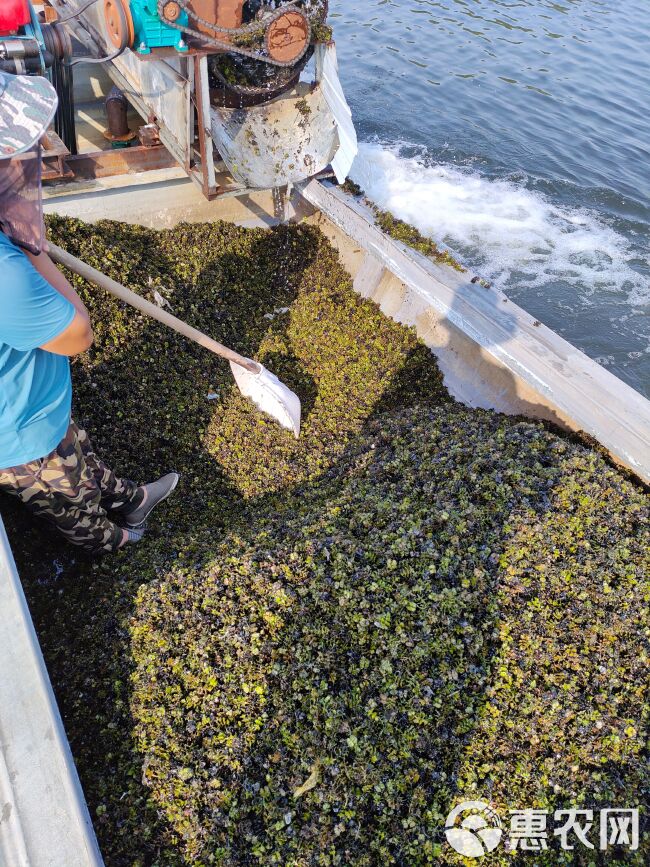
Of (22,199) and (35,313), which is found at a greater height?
(22,199)

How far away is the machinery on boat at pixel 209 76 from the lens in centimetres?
344

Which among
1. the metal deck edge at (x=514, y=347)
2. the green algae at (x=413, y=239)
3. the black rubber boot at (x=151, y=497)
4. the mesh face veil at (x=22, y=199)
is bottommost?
the black rubber boot at (x=151, y=497)

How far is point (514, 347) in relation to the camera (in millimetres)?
3592

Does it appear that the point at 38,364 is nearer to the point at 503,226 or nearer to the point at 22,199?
the point at 22,199

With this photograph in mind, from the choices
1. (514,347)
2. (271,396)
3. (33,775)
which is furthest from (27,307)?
(514,347)

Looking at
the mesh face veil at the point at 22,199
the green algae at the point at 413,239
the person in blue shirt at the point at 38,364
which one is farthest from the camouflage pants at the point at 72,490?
the green algae at the point at 413,239

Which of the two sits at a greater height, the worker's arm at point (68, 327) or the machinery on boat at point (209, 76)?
the machinery on boat at point (209, 76)

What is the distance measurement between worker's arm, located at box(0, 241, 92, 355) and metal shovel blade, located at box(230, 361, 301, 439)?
1.66 meters

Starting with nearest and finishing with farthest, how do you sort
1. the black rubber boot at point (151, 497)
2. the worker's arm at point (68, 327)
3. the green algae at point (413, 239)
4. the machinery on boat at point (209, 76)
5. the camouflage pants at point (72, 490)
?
the worker's arm at point (68, 327) < the camouflage pants at point (72, 490) < the black rubber boot at point (151, 497) < the machinery on boat at point (209, 76) < the green algae at point (413, 239)

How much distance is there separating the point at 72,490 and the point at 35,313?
940 millimetres

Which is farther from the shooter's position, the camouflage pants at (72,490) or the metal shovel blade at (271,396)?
the metal shovel blade at (271,396)

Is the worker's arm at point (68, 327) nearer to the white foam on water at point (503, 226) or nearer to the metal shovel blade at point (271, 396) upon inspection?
the metal shovel blade at point (271, 396)

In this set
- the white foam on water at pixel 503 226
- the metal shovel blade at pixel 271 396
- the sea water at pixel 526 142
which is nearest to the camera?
the metal shovel blade at pixel 271 396

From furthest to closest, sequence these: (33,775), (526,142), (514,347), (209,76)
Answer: (526,142), (209,76), (514,347), (33,775)
